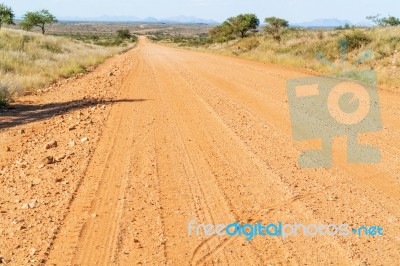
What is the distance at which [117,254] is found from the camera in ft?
13.0

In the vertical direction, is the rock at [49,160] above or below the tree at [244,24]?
below

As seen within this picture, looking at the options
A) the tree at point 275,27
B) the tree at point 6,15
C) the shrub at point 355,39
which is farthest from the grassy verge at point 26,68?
the tree at point 6,15

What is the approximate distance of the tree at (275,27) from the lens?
33.6 meters

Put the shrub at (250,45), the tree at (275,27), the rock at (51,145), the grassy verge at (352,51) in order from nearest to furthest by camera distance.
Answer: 1. the rock at (51,145)
2. the grassy verge at (352,51)
3. the tree at (275,27)
4. the shrub at (250,45)

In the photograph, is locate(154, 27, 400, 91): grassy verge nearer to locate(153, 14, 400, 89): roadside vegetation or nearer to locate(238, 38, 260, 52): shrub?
locate(153, 14, 400, 89): roadside vegetation

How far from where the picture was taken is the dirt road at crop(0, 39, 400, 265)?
13.1ft

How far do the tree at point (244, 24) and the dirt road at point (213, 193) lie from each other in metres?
51.1

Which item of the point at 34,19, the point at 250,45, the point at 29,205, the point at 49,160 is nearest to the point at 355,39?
the point at 250,45

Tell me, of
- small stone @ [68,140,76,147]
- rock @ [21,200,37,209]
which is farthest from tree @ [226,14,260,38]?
rock @ [21,200,37,209]

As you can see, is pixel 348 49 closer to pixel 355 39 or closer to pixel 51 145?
pixel 355 39

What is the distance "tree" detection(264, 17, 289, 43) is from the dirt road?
81.5 feet

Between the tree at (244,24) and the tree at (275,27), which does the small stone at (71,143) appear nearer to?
the tree at (275,27)

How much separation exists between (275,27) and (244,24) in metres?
20.1

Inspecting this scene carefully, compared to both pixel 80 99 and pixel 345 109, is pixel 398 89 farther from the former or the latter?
pixel 80 99
